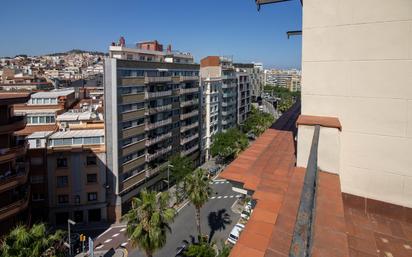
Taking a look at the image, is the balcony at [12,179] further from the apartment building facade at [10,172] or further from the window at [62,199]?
the window at [62,199]

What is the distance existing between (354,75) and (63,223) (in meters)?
45.6

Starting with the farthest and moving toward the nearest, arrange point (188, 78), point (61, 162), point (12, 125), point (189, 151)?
1. point (189, 151)
2. point (188, 78)
3. point (61, 162)
4. point (12, 125)

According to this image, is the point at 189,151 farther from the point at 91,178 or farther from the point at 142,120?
the point at 91,178

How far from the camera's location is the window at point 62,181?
135 ft

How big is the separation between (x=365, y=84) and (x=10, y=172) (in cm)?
3465

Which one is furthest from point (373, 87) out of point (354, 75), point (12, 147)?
point (12, 147)

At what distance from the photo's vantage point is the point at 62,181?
4128cm

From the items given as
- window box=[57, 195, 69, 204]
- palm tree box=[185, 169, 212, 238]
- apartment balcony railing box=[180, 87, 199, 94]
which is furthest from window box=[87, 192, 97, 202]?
apartment balcony railing box=[180, 87, 199, 94]

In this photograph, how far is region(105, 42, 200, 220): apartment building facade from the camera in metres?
42.3

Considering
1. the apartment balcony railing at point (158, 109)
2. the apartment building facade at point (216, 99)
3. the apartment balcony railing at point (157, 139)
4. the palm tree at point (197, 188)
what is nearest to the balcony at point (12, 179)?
the palm tree at point (197, 188)

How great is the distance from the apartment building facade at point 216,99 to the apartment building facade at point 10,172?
44.8 metres

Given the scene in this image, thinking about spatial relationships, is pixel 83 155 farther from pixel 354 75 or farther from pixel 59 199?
pixel 354 75

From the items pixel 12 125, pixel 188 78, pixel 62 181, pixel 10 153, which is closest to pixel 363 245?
pixel 10 153

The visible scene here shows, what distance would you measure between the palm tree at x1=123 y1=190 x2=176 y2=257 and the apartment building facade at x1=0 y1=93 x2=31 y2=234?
54.5 feet
